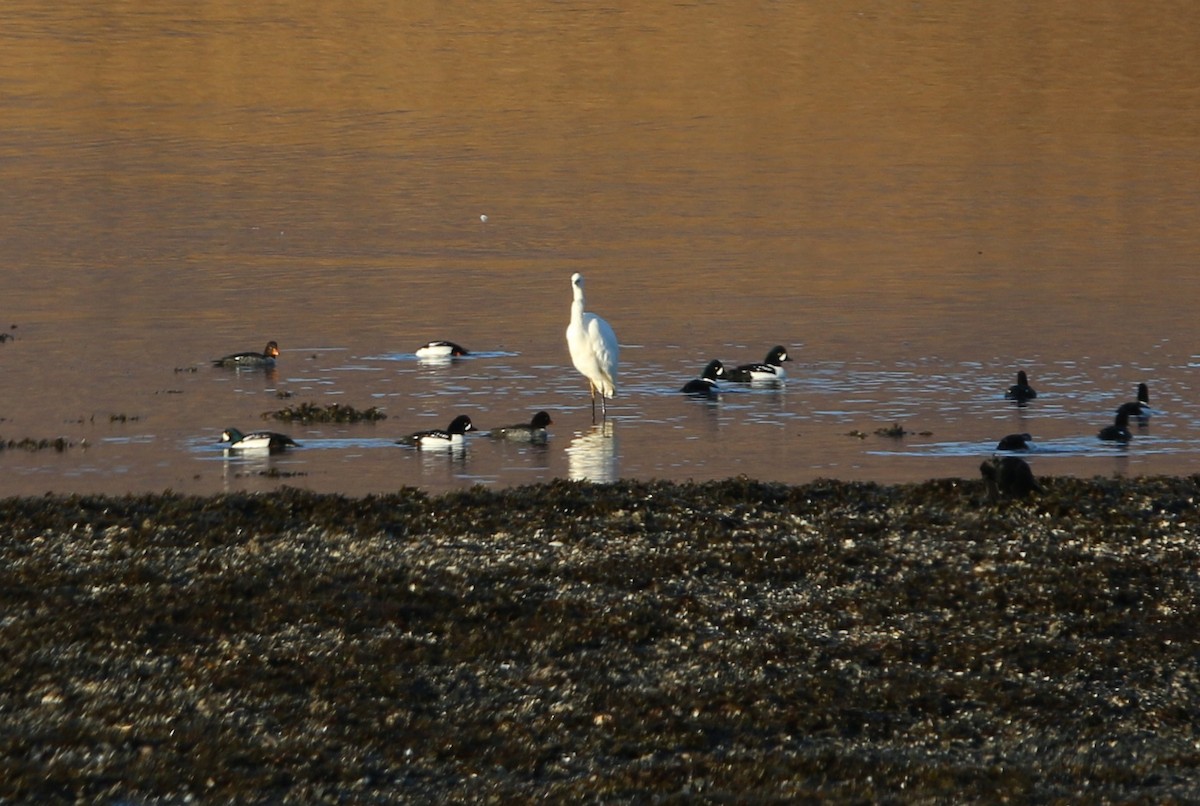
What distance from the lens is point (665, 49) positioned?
2707 inches

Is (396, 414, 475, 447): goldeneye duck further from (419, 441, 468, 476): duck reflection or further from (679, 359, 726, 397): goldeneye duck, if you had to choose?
(679, 359, 726, 397): goldeneye duck

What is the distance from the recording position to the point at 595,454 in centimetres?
1997

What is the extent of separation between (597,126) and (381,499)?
121ft

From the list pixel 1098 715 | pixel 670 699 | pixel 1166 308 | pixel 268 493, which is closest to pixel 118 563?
pixel 268 493

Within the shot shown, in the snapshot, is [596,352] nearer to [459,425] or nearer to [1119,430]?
[459,425]

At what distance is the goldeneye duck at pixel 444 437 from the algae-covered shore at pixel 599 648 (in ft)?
12.7

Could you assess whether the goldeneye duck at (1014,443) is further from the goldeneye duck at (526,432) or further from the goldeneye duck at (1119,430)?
the goldeneye duck at (526,432)

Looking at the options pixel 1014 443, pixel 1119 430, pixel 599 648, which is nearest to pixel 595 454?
pixel 1014 443

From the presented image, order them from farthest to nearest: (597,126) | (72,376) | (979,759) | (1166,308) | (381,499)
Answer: (597,126) < (1166,308) < (72,376) < (381,499) < (979,759)

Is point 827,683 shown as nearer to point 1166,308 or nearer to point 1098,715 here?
point 1098,715

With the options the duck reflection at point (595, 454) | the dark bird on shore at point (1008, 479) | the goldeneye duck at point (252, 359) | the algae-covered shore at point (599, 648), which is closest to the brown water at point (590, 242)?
the duck reflection at point (595, 454)

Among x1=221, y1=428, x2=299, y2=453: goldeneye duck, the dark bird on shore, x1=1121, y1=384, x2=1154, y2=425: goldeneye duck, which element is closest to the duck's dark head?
x1=221, y1=428, x2=299, y2=453: goldeneye duck

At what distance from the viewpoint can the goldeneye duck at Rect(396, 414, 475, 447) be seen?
784 inches

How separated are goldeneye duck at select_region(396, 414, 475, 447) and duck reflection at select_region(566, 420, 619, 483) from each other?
1.04 meters
